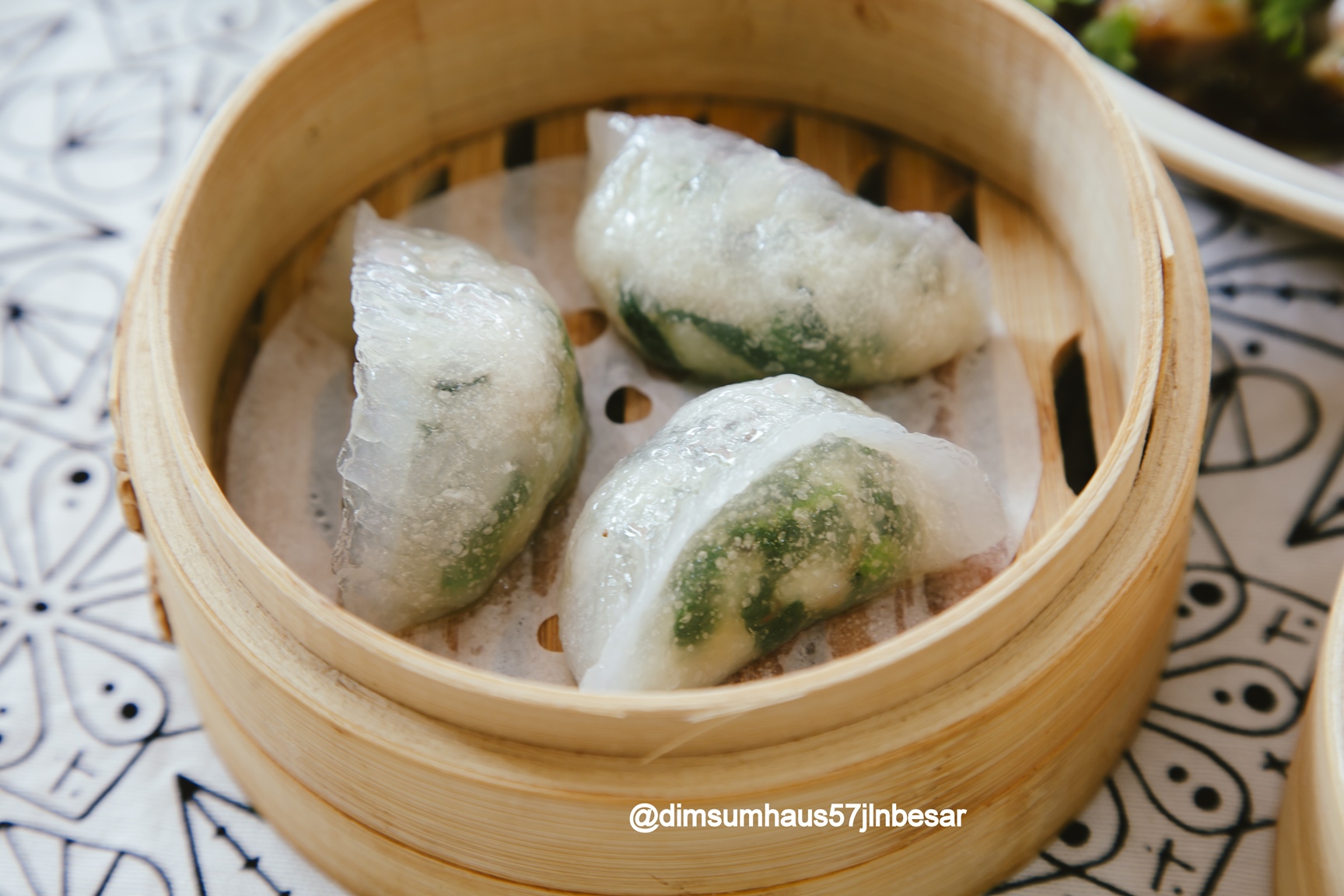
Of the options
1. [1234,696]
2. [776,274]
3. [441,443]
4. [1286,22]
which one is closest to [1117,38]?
[1286,22]

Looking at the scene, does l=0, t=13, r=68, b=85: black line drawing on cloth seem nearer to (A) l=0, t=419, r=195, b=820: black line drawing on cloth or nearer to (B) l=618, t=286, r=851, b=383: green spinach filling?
(A) l=0, t=419, r=195, b=820: black line drawing on cloth

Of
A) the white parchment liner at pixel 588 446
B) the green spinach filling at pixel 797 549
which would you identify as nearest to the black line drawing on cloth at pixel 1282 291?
the white parchment liner at pixel 588 446

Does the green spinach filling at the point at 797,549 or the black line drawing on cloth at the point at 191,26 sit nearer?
the green spinach filling at the point at 797,549

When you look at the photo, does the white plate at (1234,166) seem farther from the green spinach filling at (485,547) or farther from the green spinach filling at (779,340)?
the green spinach filling at (485,547)

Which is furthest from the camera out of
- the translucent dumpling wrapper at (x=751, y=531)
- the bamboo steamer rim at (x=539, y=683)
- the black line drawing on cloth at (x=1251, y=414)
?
the black line drawing on cloth at (x=1251, y=414)

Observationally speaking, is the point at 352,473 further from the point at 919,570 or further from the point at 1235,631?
the point at 1235,631

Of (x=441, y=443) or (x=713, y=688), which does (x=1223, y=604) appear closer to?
(x=713, y=688)
